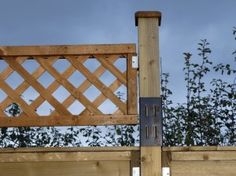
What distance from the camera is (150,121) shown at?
201 inches

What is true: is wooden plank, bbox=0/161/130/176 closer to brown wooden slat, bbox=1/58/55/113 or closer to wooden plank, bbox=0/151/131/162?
wooden plank, bbox=0/151/131/162

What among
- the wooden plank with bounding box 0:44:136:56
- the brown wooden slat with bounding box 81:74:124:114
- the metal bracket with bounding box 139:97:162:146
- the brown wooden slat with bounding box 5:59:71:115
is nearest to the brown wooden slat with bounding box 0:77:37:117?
the brown wooden slat with bounding box 5:59:71:115

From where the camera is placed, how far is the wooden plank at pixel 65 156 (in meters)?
5.09

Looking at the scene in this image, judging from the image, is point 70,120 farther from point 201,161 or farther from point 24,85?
point 201,161

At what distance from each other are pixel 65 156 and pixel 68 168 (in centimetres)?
11

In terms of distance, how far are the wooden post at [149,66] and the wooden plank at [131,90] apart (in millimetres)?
78

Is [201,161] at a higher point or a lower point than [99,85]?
lower

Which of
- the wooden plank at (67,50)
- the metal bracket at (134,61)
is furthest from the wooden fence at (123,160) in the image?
the wooden plank at (67,50)

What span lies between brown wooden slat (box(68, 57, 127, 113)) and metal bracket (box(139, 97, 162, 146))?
0.21 m

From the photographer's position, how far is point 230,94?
734cm

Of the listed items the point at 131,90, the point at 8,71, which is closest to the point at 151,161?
the point at 131,90

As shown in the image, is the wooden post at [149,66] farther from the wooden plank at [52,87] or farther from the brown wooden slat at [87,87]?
the wooden plank at [52,87]

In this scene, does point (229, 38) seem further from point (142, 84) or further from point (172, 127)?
point (142, 84)

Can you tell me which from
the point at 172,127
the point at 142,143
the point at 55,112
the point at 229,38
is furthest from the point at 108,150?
the point at 229,38
